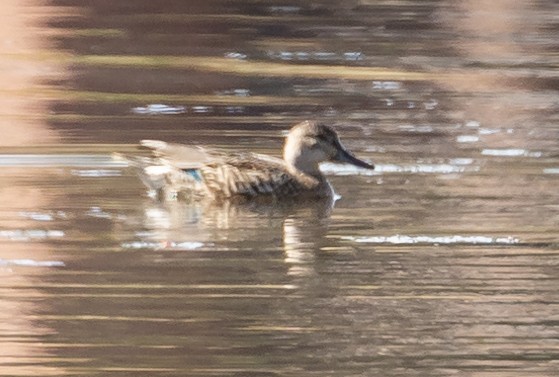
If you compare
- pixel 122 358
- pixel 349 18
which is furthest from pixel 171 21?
pixel 122 358

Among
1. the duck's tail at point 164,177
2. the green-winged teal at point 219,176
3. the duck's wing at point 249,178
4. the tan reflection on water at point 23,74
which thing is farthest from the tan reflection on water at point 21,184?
the duck's wing at point 249,178

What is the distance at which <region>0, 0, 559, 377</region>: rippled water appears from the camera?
8031mm

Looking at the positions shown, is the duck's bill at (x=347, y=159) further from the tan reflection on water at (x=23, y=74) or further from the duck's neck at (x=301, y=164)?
the tan reflection on water at (x=23, y=74)

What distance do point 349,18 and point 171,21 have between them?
160cm

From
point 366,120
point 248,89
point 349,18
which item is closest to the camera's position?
point 366,120

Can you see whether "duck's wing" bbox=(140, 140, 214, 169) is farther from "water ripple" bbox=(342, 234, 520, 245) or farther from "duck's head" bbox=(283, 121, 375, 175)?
"water ripple" bbox=(342, 234, 520, 245)

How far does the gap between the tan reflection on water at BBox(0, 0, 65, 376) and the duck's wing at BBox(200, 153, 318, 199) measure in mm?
1015

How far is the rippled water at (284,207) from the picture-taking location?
8.03 m

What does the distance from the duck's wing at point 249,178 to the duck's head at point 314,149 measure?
0.23 metres

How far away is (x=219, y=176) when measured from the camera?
1118cm

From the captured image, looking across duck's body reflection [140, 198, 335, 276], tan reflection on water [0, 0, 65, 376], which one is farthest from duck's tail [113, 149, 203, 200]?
tan reflection on water [0, 0, 65, 376]

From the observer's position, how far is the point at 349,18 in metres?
17.6

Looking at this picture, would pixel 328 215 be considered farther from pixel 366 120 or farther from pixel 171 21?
pixel 171 21

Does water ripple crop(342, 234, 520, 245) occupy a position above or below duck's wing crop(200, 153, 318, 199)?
below
